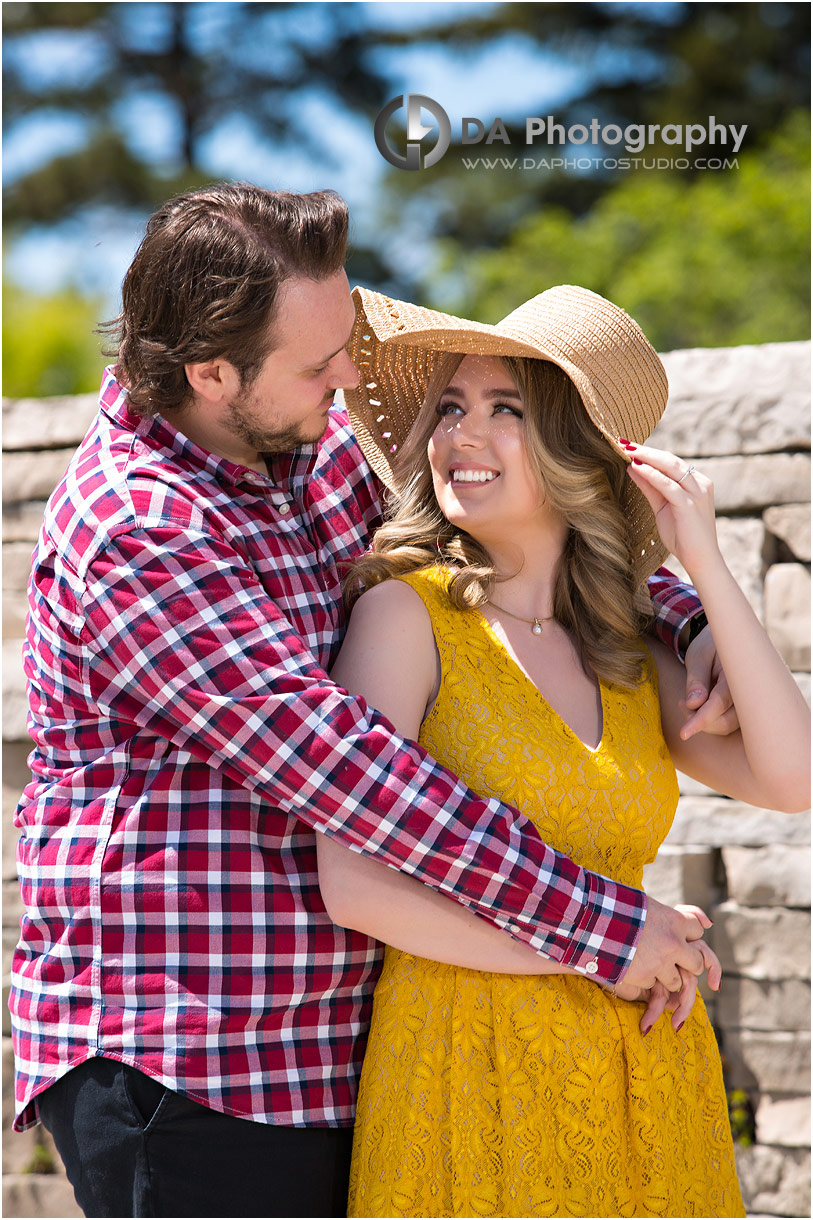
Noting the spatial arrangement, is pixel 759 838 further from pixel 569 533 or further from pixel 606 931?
pixel 606 931

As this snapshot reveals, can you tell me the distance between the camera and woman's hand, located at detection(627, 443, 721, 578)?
1893 millimetres

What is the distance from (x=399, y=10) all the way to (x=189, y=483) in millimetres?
9261

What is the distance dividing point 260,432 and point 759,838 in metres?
1.48

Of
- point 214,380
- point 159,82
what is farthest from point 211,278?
point 159,82

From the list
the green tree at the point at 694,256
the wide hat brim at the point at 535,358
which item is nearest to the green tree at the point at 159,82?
the green tree at the point at 694,256

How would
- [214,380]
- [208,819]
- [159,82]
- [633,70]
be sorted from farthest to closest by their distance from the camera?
[159,82]
[633,70]
[214,380]
[208,819]

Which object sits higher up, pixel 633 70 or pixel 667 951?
pixel 633 70

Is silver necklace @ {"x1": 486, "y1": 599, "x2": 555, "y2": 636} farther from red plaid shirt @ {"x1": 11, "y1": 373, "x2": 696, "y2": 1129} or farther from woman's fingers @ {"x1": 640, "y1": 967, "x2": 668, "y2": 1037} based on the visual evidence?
woman's fingers @ {"x1": 640, "y1": 967, "x2": 668, "y2": 1037}

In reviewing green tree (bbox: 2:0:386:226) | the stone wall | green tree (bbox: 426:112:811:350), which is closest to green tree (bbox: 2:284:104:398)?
green tree (bbox: 2:0:386:226)

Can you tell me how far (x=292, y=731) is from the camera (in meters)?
1.59

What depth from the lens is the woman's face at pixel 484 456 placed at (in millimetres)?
1965

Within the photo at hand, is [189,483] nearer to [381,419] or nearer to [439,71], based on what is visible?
[381,419]

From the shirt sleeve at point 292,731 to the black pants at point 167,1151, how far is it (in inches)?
17.7

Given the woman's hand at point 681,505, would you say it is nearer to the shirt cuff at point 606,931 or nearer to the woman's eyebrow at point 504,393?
the woman's eyebrow at point 504,393
